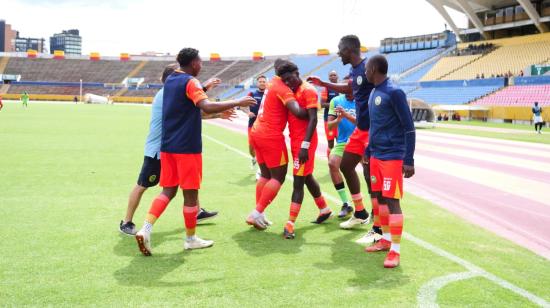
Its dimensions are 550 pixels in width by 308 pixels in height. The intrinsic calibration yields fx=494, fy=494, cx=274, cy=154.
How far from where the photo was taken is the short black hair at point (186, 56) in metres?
5.15

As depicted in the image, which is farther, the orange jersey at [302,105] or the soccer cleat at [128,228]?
the orange jersey at [302,105]

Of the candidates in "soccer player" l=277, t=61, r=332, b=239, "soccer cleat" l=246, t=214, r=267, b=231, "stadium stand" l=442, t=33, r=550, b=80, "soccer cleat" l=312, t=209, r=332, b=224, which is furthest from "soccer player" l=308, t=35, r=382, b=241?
"stadium stand" l=442, t=33, r=550, b=80

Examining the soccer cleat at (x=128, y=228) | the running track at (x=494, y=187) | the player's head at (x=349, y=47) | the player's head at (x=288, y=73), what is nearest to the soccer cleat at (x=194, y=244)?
the soccer cleat at (x=128, y=228)

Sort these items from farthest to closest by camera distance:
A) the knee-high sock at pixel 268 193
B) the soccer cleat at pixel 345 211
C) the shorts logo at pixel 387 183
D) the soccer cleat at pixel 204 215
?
the soccer cleat at pixel 345 211 < the soccer cleat at pixel 204 215 < the knee-high sock at pixel 268 193 < the shorts logo at pixel 387 183

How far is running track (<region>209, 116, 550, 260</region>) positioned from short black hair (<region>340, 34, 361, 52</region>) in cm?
294

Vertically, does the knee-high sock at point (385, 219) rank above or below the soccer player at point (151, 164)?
below

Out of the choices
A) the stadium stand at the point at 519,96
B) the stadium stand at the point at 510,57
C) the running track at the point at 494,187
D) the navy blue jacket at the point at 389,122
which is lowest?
the running track at the point at 494,187

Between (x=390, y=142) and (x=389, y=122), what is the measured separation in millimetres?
201

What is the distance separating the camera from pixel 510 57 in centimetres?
4756

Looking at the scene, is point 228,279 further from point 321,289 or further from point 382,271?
point 382,271

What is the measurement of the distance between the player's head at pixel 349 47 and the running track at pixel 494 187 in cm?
289

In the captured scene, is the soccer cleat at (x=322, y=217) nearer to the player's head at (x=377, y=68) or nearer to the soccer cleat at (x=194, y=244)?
the soccer cleat at (x=194, y=244)

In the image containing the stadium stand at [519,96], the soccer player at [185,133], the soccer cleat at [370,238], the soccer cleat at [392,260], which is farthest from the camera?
the stadium stand at [519,96]

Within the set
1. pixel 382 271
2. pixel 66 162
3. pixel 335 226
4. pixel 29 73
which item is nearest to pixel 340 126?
pixel 335 226
